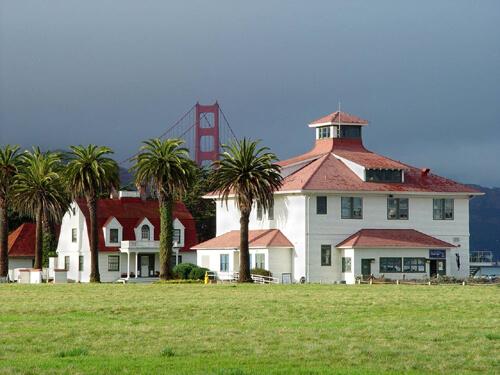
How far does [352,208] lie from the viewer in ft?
349

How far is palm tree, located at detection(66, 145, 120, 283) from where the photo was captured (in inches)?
4040

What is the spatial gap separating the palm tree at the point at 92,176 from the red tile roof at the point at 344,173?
15146 mm

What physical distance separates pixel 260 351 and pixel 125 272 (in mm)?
94973

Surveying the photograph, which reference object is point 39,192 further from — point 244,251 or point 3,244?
point 244,251

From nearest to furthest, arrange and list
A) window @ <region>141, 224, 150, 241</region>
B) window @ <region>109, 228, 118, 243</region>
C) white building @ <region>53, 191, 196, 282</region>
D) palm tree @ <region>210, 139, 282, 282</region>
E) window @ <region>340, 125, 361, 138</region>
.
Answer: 1. palm tree @ <region>210, 139, 282, 282</region>
2. window @ <region>340, 125, 361, 138</region>
3. white building @ <region>53, 191, 196, 282</region>
4. window @ <region>109, 228, 118, 243</region>
5. window @ <region>141, 224, 150, 241</region>

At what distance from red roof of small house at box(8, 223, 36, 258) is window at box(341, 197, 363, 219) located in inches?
A: 1568

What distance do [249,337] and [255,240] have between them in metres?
71.6

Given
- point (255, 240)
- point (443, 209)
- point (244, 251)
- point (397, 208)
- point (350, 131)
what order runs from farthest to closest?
point (350, 131) < point (443, 209) < point (397, 208) < point (255, 240) < point (244, 251)

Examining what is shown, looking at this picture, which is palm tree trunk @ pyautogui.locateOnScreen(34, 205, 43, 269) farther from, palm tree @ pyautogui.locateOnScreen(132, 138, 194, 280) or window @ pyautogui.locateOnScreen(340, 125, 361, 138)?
window @ pyautogui.locateOnScreen(340, 125, 361, 138)

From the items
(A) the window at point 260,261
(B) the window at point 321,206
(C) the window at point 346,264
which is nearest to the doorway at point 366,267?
(C) the window at point 346,264

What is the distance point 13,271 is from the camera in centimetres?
12269

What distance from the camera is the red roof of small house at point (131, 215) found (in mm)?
125625

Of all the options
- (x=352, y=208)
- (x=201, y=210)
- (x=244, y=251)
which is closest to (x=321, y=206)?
(x=352, y=208)

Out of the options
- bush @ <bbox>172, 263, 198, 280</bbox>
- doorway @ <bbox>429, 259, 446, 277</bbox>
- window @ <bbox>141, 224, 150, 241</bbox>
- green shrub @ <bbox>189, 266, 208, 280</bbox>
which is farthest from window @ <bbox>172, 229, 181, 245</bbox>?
doorway @ <bbox>429, 259, 446, 277</bbox>
